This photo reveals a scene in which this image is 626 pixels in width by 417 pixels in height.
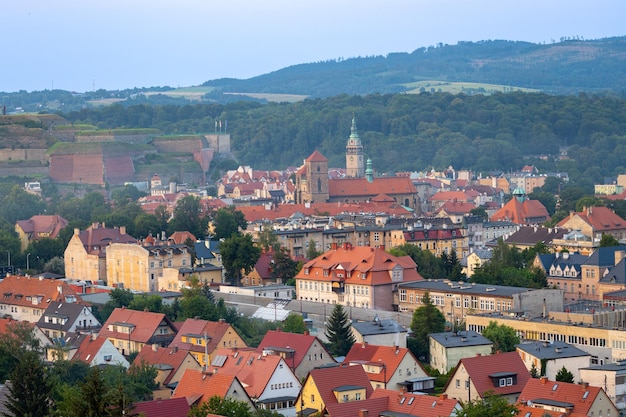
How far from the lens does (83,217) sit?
89.2m

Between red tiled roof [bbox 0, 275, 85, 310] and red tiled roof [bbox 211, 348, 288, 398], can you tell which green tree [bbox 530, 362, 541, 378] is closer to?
red tiled roof [bbox 211, 348, 288, 398]

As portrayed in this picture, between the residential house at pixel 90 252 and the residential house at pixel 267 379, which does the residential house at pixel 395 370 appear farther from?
the residential house at pixel 90 252

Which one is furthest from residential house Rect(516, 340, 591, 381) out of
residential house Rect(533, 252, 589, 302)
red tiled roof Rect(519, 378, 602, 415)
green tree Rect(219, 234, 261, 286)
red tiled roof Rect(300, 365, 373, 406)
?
green tree Rect(219, 234, 261, 286)

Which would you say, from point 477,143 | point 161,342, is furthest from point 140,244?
point 477,143

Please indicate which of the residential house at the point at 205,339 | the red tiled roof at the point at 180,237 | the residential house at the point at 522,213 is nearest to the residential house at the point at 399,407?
the residential house at the point at 205,339

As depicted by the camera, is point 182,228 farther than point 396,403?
Yes

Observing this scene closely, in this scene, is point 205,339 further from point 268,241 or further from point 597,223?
point 597,223

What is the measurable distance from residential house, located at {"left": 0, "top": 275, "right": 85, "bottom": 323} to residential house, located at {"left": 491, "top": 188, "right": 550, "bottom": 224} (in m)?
35.8

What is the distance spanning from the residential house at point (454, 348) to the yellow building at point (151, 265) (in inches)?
772

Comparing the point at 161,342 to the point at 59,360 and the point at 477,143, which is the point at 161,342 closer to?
the point at 59,360

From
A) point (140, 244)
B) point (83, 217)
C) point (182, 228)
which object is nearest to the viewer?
point (140, 244)

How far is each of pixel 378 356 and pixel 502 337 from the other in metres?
5.57

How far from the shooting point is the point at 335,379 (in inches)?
1417

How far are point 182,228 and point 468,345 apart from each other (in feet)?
106
